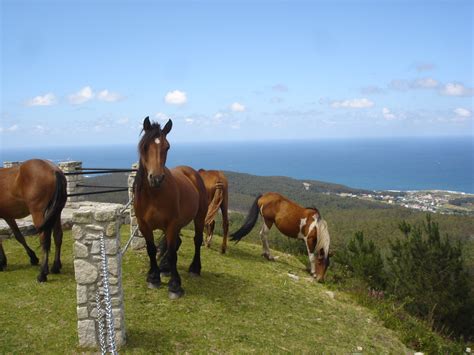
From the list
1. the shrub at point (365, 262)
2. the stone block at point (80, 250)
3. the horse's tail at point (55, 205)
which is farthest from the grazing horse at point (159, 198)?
the shrub at point (365, 262)

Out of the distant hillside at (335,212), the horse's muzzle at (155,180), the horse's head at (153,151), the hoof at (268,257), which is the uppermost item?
the horse's head at (153,151)

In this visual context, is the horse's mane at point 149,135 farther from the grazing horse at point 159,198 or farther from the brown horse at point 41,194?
the brown horse at point 41,194

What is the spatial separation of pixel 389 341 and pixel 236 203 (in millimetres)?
69835

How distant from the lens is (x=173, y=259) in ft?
18.7

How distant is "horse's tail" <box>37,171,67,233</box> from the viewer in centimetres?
598

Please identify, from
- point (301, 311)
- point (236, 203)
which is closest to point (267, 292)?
point (301, 311)

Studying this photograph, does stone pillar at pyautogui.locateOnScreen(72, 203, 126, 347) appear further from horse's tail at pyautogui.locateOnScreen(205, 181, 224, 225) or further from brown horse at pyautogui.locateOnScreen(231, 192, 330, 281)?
brown horse at pyautogui.locateOnScreen(231, 192, 330, 281)

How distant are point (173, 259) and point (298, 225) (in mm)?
4681

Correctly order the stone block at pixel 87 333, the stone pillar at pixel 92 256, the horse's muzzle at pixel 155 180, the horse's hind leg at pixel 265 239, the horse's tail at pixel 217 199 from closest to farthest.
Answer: the stone pillar at pixel 92 256
the stone block at pixel 87 333
the horse's muzzle at pixel 155 180
the horse's tail at pixel 217 199
the horse's hind leg at pixel 265 239

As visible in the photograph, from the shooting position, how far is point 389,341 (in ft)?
20.1

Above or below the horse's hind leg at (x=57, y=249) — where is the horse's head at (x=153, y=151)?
above

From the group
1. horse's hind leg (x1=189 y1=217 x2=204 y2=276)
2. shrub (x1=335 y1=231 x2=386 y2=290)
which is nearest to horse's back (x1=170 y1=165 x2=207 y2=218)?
horse's hind leg (x1=189 y1=217 x2=204 y2=276)

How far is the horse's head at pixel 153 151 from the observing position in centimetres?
485

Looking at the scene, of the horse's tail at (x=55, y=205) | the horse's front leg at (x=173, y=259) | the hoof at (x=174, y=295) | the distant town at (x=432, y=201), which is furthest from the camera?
the distant town at (x=432, y=201)
